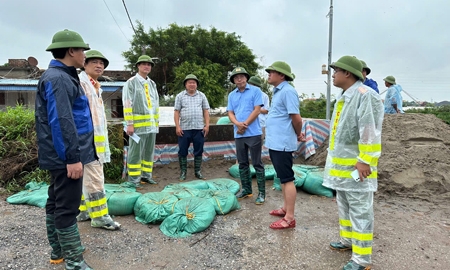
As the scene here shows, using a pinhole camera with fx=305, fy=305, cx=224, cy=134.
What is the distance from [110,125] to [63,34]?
3.36 metres

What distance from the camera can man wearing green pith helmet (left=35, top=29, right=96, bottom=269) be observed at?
225cm

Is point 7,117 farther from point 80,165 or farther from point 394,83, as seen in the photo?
point 394,83

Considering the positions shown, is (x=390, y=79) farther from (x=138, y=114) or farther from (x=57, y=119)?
(x=57, y=119)

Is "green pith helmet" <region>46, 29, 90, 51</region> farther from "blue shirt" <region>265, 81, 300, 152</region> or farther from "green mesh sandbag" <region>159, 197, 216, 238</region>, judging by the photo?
"blue shirt" <region>265, 81, 300, 152</region>

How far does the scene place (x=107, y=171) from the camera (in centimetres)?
532

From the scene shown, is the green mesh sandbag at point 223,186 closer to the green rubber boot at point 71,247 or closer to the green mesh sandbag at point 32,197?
the green mesh sandbag at point 32,197

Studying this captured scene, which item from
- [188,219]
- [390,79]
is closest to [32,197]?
[188,219]

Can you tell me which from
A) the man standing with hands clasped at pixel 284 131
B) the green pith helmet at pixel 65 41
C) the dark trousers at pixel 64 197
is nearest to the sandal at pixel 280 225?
the man standing with hands clasped at pixel 284 131

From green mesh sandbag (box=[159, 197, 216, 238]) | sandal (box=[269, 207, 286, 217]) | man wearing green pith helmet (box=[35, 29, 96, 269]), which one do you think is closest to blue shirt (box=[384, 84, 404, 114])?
sandal (box=[269, 207, 286, 217])

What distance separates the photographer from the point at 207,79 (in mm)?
20859

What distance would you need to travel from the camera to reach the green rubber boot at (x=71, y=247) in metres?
Result: 2.40

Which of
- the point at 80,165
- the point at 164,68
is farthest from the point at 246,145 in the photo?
the point at 164,68

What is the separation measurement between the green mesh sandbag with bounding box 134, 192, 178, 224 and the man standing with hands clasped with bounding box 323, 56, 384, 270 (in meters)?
1.82

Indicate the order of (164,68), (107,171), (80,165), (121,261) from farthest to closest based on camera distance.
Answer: (164,68) → (107,171) → (121,261) → (80,165)
